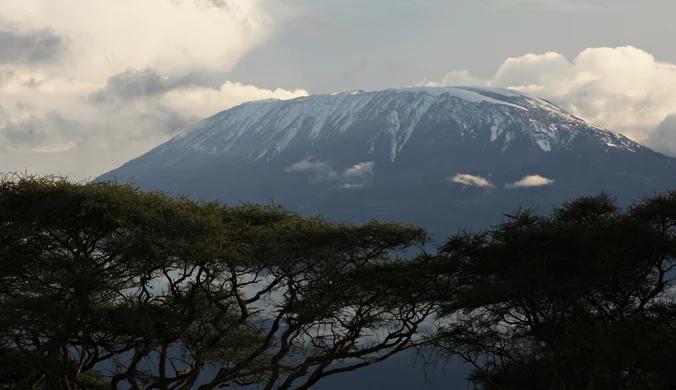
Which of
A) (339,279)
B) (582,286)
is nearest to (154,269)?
(339,279)

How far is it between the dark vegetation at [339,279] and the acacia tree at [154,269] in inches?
2.7

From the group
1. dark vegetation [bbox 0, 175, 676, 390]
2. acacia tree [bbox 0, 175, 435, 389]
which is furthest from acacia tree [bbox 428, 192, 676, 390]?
acacia tree [bbox 0, 175, 435, 389]

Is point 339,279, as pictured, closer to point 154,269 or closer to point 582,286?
point 154,269

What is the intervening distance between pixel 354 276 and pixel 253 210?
5105 millimetres

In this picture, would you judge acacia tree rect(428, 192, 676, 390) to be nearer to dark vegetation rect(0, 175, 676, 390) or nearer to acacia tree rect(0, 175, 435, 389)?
dark vegetation rect(0, 175, 676, 390)

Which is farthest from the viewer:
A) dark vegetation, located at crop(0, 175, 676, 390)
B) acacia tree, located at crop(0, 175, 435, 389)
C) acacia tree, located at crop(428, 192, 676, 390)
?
acacia tree, located at crop(0, 175, 435, 389)

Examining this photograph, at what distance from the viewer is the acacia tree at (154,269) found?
25.0 m

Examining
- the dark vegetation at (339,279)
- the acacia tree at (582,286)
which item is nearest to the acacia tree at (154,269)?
the dark vegetation at (339,279)

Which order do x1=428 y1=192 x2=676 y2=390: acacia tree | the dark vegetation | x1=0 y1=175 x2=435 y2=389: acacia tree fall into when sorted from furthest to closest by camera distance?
x1=0 y1=175 x2=435 y2=389: acacia tree, the dark vegetation, x1=428 y1=192 x2=676 y2=390: acacia tree

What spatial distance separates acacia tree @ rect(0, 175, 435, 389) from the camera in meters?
25.0

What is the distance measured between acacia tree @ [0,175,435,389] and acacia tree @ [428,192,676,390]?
2.69 metres

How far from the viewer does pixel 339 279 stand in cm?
2714

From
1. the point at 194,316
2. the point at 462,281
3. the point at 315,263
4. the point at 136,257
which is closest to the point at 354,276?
the point at 315,263

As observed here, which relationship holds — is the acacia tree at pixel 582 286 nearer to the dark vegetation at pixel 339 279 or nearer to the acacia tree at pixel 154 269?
the dark vegetation at pixel 339 279
